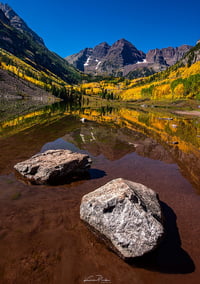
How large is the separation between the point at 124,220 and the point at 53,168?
7.34 m

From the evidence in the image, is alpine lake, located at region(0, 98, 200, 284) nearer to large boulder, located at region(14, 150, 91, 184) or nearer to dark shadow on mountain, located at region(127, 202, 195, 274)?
dark shadow on mountain, located at region(127, 202, 195, 274)

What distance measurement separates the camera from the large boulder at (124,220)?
7.24 m

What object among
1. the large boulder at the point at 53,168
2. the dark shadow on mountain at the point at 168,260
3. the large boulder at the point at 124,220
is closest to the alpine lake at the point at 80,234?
the dark shadow on mountain at the point at 168,260

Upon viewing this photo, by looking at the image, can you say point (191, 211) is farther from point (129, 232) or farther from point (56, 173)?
point (56, 173)

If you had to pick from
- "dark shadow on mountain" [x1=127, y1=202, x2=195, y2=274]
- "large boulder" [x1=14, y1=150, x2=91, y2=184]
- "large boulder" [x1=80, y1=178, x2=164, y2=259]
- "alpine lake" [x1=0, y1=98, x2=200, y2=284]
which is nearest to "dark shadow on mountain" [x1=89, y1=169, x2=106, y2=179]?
"alpine lake" [x1=0, y1=98, x2=200, y2=284]

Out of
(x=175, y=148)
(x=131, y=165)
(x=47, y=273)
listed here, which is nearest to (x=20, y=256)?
(x=47, y=273)

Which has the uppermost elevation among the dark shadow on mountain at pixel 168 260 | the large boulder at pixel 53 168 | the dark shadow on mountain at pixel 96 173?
the large boulder at pixel 53 168

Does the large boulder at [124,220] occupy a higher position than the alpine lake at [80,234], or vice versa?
the large boulder at [124,220]

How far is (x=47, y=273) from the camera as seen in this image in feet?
21.6

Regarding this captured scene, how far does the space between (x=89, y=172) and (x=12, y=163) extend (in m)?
7.56

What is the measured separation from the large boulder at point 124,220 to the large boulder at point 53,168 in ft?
16.1

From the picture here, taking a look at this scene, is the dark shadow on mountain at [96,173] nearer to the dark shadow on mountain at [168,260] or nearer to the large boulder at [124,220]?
the large boulder at [124,220]

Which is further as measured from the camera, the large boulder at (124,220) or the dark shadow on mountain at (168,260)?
the large boulder at (124,220)

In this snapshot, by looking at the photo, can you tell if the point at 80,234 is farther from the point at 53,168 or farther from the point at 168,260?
the point at 53,168
